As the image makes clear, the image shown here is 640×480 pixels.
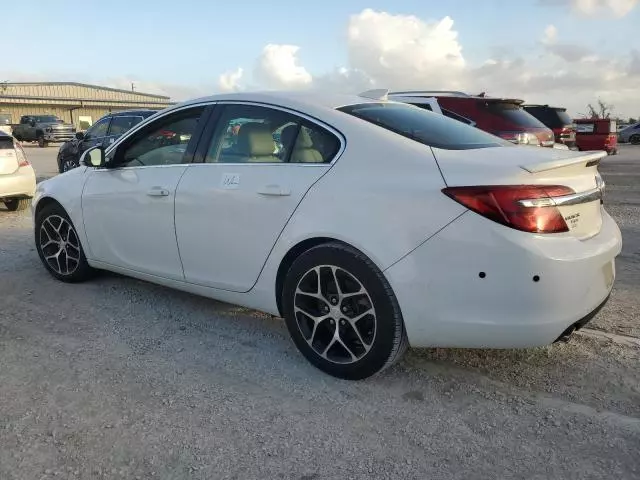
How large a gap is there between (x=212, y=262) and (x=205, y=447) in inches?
52.7

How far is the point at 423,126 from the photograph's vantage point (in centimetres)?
332

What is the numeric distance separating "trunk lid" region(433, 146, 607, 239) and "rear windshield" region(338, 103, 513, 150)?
7.6 inches

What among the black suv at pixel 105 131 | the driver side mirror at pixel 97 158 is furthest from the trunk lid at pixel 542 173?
the black suv at pixel 105 131

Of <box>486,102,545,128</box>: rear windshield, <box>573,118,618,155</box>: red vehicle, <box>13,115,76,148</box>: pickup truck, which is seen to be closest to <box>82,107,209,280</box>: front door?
<box>486,102,545,128</box>: rear windshield

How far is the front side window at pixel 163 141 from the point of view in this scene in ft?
12.5

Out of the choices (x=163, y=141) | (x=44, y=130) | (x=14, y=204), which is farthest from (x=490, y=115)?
(x=44, y=130)

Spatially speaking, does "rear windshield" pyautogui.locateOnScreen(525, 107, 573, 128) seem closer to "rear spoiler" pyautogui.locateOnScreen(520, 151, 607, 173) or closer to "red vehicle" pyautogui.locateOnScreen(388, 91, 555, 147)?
"red vehicle" pyautogui.locateOnScreen(388, 91, 555, 147)

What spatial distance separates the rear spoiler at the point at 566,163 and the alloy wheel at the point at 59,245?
3583 millimetres

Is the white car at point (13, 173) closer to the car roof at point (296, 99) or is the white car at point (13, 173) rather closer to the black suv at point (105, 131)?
the black suv at point (105, 131)

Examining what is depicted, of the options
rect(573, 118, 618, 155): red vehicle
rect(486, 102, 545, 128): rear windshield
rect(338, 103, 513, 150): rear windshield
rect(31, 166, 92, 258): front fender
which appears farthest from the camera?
rect(573, 118, 618, 155): red vehicle

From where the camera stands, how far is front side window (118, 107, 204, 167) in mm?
3812

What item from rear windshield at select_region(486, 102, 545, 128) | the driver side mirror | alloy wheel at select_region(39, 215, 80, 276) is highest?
rear windshield at select_region(486, 102, 545, 128)

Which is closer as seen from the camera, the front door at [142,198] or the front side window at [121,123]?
the front door at [142,198]

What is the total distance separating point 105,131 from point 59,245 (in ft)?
25.5
